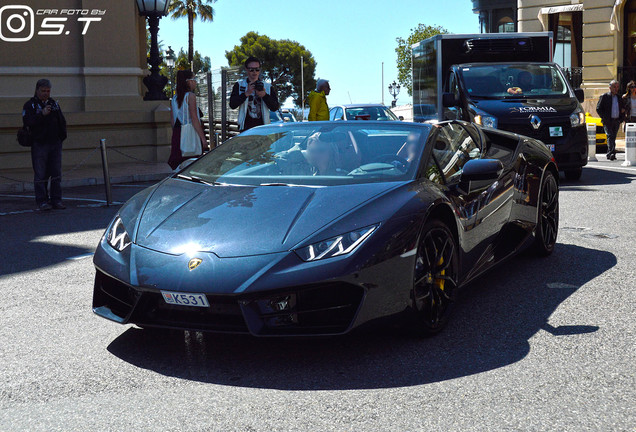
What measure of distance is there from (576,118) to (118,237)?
10253 millimetres

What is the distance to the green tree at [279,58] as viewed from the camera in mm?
95438

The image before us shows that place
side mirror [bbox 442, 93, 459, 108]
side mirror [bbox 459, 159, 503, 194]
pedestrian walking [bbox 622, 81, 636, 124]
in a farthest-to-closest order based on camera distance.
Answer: pedestrian walking [bbox 622, 81, 636, 124]
side mirror [bbox 442, 93, 459, 108]
side mirror [bbox 459, 159, 503, 194]

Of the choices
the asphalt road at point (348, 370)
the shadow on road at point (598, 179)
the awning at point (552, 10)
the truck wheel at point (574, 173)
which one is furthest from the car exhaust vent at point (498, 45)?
the awning at point (552, 10)

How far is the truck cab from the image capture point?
13.2 m

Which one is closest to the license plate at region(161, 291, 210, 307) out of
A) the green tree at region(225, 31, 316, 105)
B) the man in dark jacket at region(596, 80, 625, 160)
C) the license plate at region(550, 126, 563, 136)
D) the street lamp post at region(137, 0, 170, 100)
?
the license plate at region(550, 126, 563, 136)

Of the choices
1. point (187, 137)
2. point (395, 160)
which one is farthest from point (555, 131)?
point (395, 160)

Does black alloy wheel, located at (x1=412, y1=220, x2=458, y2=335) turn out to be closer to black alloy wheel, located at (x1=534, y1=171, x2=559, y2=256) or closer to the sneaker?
black alloy wheel, located at (x1=534, y1=171, x2=559, y2=256)

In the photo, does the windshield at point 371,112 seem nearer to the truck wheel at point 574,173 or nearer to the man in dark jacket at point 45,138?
the truck wheel at point 574,173

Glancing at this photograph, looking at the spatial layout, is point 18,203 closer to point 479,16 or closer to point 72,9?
point 72,9

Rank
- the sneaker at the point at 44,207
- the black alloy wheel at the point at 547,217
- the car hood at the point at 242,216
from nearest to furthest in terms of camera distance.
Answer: the car hood at the point at 242,216 → the black alloy wheel at the point at 547,217 → the sneaker at the point at 44,207

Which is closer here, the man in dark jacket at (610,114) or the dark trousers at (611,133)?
the man in dark jacket at (610,114)

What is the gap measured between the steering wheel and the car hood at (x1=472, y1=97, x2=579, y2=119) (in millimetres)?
8456

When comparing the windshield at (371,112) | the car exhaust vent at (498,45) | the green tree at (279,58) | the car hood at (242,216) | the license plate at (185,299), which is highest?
the green tree at (279,58)

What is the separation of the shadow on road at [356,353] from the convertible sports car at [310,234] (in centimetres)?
19
